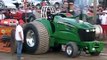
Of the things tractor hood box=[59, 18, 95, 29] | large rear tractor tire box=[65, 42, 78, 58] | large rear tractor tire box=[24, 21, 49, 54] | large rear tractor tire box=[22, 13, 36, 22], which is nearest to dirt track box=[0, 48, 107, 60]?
large rear tractor tire box=[65, 42, 78, 58]

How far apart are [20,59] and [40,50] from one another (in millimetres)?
1369

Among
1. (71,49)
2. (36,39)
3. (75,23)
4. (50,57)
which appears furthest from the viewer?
(36,39)

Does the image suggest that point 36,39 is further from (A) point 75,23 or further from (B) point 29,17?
(B) point 29,17

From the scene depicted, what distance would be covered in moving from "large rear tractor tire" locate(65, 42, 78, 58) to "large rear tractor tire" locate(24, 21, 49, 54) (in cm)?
93

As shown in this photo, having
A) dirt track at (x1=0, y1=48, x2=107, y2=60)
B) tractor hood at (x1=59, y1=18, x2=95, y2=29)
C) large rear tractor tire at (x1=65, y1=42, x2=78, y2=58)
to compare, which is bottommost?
dirt track at (x1=0, y1=48, x2=107, y2=60)

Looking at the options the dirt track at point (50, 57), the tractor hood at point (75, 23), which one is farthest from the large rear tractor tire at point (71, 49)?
the tractor hood at point (75, 23)

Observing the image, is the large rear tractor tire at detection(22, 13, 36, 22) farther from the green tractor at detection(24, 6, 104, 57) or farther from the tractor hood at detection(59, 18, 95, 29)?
the tractor hood at detection(59, 18, 95, 29)

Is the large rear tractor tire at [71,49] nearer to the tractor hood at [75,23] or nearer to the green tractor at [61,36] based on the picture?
the green tractor at [61,36]

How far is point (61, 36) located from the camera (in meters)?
15.2

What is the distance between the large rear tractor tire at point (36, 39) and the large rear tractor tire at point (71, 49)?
933mm

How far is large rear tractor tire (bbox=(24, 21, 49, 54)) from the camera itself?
49.4 ft

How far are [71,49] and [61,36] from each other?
3.00 ft

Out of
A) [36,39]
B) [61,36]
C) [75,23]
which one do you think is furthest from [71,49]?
[36,39]

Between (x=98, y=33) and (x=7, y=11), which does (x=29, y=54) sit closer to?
(x=98, y=33)
